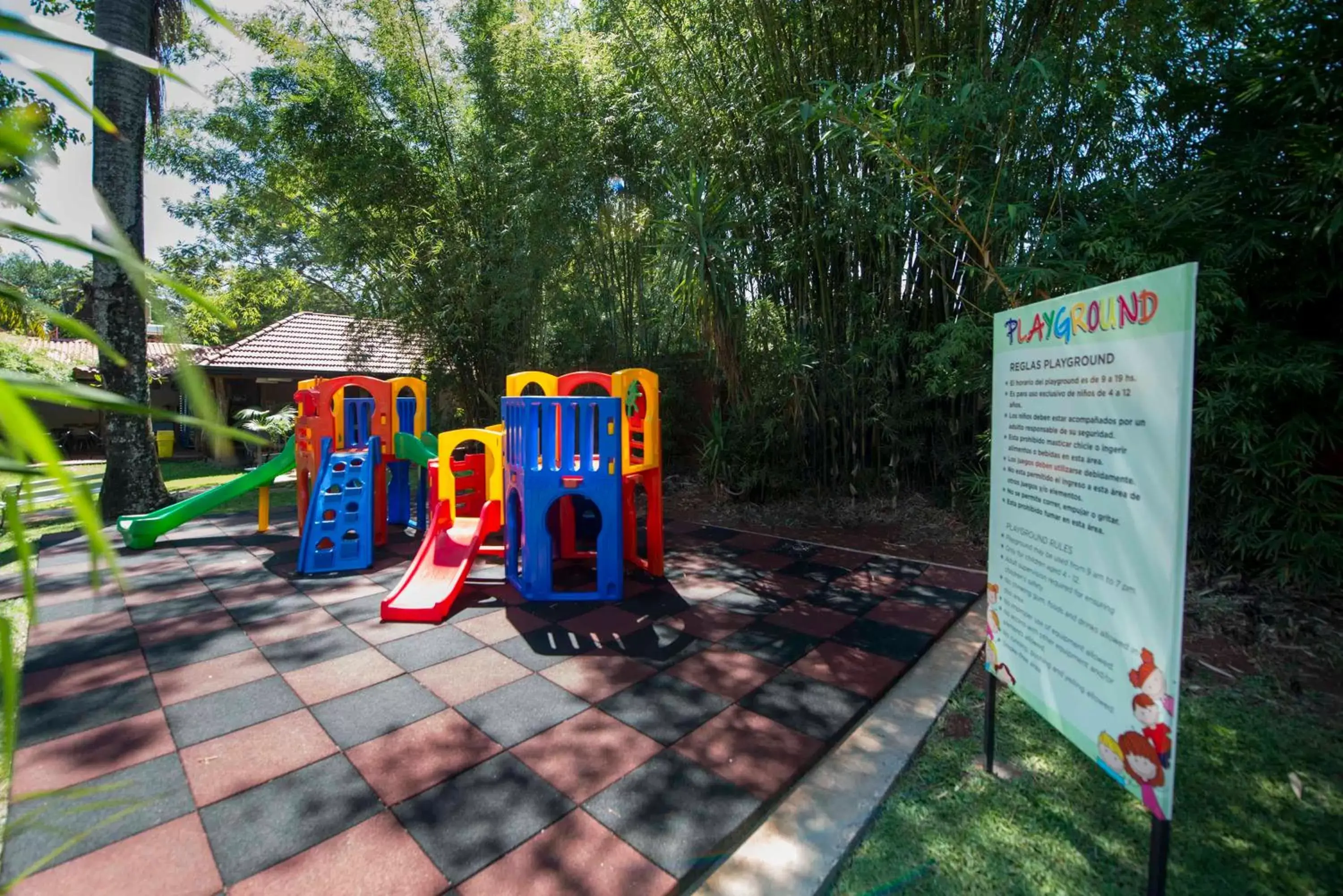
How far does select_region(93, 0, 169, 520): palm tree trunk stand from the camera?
17.3 ft

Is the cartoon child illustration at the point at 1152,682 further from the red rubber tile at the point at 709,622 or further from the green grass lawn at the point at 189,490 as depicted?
the green grass lawn at the point at 189,490

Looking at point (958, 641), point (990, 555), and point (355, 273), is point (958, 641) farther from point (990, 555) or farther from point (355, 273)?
point (355, 273)

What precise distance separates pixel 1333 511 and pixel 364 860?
3.86m

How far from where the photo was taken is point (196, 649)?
278 centimetres

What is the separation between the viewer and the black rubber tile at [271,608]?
3.16 meters

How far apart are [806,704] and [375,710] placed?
1554mm

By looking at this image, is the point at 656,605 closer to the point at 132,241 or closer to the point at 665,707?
the point at 665,707

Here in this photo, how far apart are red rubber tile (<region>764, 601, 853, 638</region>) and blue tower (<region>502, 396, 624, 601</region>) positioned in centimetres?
88

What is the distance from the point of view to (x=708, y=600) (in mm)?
3436

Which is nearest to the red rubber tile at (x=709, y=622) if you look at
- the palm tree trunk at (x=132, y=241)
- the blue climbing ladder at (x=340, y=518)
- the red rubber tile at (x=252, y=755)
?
the red rubber tile at (x=252, y=755)

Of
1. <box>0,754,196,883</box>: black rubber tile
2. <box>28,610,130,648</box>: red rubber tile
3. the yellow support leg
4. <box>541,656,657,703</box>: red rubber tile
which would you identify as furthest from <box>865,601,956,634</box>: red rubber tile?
the yellow support leg

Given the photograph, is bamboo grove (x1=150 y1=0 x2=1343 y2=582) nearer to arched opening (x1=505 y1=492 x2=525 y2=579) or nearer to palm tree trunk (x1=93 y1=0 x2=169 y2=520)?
palm tree trunk (x1=93 y1=0 x2=169 y2=520)

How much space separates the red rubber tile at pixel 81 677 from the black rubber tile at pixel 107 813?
2.24 ft

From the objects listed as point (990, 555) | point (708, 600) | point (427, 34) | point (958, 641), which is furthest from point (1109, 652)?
point (427, 34)
